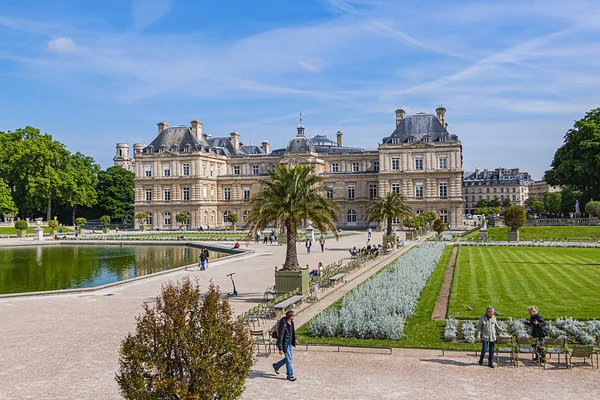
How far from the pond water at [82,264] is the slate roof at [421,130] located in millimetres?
37736

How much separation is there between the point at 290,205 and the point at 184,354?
14469 mm

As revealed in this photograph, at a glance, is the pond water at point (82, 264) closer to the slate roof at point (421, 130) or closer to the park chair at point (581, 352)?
the park chair at point (581, 352)

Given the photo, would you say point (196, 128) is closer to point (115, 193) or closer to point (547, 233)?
point (115, 193)

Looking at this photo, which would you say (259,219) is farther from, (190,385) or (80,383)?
(190,385)

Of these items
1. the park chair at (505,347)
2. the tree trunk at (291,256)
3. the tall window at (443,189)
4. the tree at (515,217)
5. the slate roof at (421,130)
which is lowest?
the park chair at (505,347)

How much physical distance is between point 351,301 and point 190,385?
1035 centimetres

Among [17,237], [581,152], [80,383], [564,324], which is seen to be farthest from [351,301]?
[17,237]

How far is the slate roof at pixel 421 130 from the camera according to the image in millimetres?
75750

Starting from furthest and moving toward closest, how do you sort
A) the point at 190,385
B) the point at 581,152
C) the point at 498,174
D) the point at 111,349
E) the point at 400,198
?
1. the point at 498,174
2. the point at 581,152
3. the point at 400,198
4. the point at 111,349
5. the point at 190,385

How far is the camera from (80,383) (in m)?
11.5

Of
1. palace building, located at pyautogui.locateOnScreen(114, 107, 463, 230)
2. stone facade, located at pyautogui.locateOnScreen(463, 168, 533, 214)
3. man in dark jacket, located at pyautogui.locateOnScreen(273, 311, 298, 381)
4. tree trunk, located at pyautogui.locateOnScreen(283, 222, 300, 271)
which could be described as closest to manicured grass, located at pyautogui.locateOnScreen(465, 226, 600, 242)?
palace building, located at pyautogui.locateOnScreen(114, 107, 463, 230)

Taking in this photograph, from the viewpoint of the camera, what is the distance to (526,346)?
44.2ft

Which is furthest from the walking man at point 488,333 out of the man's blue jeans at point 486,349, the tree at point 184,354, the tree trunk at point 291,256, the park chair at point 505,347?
the tree trunk at point 291,256

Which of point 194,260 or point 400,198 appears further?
point 400,198
